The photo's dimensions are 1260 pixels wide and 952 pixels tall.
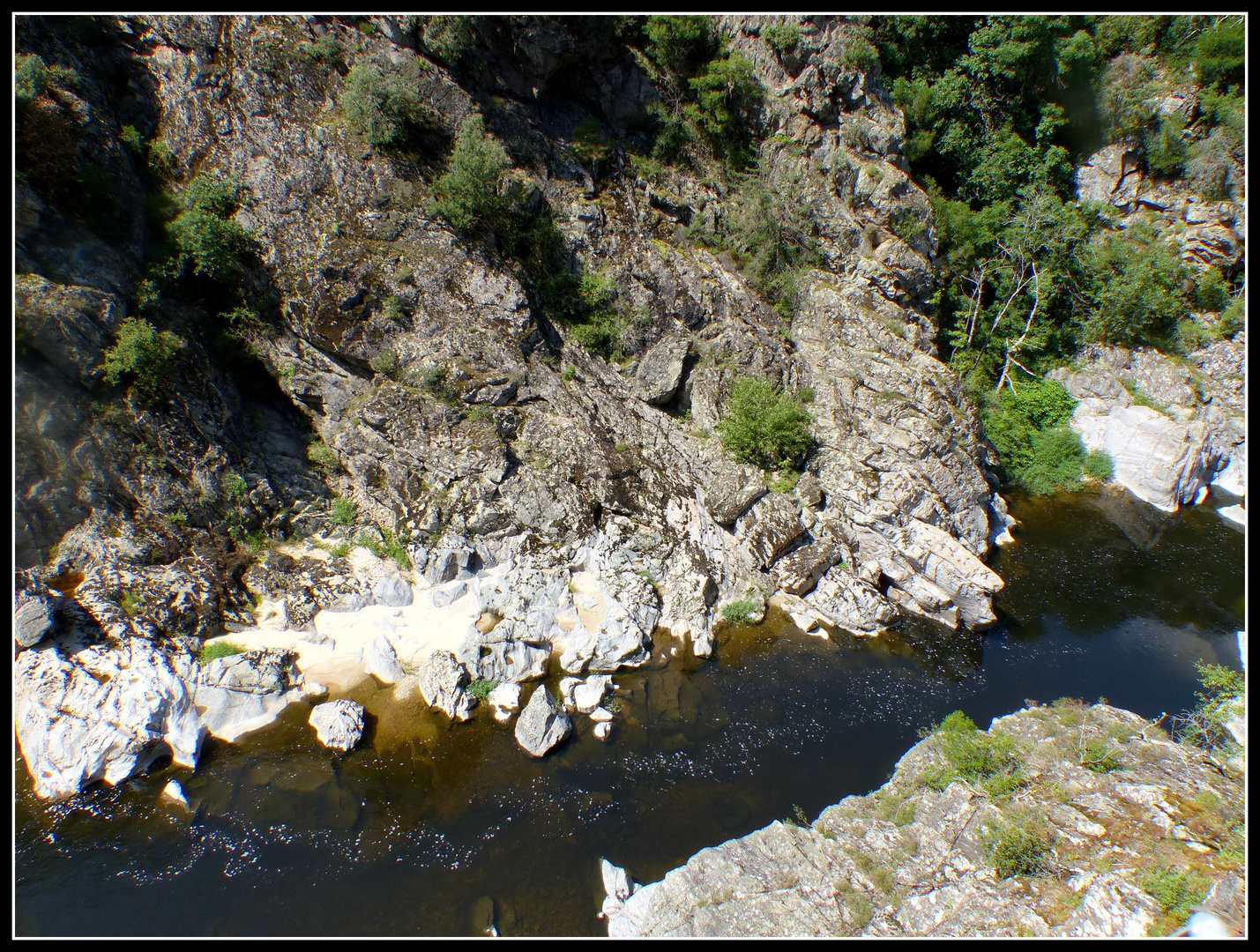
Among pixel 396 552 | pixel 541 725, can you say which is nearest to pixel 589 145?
pixel 396 552

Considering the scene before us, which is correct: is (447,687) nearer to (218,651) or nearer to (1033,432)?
(218,651)

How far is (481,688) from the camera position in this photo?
40.5 feet

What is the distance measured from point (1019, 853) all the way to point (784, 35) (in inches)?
1000

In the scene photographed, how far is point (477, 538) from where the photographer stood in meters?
15.2

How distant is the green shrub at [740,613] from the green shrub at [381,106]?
17780 mm

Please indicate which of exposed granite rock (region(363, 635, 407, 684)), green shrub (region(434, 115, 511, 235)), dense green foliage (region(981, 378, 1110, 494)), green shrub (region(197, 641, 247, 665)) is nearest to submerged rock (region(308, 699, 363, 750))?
exposed granite rock (region(363, 635, 407, 684))

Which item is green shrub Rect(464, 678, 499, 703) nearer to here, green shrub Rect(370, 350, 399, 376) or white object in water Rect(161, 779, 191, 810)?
white object in water Rect(161, 779, 191, 810)

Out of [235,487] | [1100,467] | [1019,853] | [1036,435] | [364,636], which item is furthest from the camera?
[1036,435]

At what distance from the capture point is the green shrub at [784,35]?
2020cm

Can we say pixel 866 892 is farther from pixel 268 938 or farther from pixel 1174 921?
pixel 268 938

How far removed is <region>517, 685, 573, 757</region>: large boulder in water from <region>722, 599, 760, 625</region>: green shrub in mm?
5202

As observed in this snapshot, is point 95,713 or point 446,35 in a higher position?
point 446,35

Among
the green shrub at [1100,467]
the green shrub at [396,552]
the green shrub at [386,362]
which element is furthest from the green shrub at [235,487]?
the green shrub at [1100,467]

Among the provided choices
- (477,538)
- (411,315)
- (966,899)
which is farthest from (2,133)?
(966,899)
